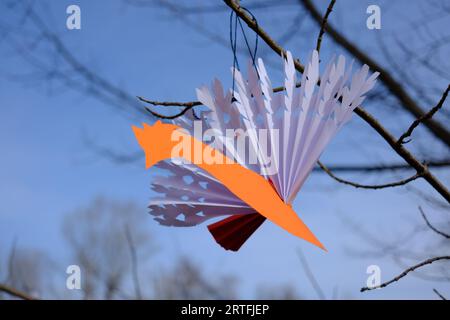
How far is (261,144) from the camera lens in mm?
669

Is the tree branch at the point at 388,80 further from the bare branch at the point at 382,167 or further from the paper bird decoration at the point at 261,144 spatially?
the paper bird decoration at the point at 261,144

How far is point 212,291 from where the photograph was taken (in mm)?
1882

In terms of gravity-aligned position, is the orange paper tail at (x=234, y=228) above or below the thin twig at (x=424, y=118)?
below

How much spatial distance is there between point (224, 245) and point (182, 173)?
0.37 ft

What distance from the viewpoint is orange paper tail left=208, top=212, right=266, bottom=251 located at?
0.70m

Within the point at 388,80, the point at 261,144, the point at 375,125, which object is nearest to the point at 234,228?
the point at 261,144

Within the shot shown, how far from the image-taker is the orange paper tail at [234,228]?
2.31ft

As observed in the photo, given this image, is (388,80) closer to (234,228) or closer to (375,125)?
(375,125)

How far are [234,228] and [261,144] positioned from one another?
12 centimetres

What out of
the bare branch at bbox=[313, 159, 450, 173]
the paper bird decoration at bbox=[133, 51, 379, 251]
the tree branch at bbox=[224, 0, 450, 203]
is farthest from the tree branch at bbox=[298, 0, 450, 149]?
the paper bird decoration at bbox=[133, 51, 379, 251]

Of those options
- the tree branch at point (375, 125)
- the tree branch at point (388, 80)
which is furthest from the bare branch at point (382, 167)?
the tree branch at point (375, 125)
